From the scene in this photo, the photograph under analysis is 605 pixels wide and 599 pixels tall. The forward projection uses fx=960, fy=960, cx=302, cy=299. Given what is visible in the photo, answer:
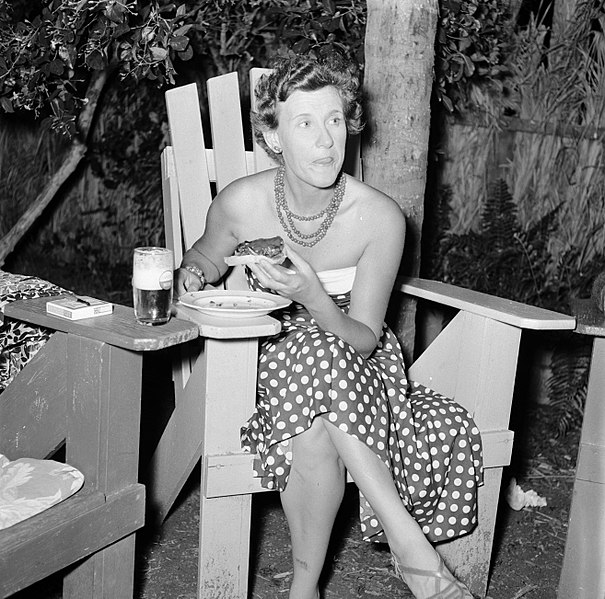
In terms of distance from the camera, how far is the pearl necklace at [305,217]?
2.60 m

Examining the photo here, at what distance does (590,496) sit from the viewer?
245 cm

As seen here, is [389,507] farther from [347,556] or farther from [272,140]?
[272,140]

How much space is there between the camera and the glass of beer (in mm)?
2020

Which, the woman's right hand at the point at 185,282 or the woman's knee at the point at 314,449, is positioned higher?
the woman's right hand at the point at 185,282

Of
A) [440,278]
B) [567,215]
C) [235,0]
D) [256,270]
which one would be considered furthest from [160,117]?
→ [256,270]

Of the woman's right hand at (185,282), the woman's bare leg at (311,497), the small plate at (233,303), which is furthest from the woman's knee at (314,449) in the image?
the woman's right hand at (185,282)

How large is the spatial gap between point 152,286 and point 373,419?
24.5 inches

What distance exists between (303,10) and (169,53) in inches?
21.4

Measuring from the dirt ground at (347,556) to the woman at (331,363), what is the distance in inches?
13.9

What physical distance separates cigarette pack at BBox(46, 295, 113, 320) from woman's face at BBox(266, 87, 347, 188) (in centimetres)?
67

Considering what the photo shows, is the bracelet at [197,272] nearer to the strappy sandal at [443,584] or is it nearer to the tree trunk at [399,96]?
the tree trunk at [399,96]

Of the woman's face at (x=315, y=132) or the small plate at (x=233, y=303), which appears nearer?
the small plate at (x=233, y=303)

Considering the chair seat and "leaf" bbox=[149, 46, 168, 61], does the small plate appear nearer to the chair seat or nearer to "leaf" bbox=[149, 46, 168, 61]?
the chair seat

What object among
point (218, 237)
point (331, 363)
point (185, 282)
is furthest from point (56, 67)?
point (331, 363)
